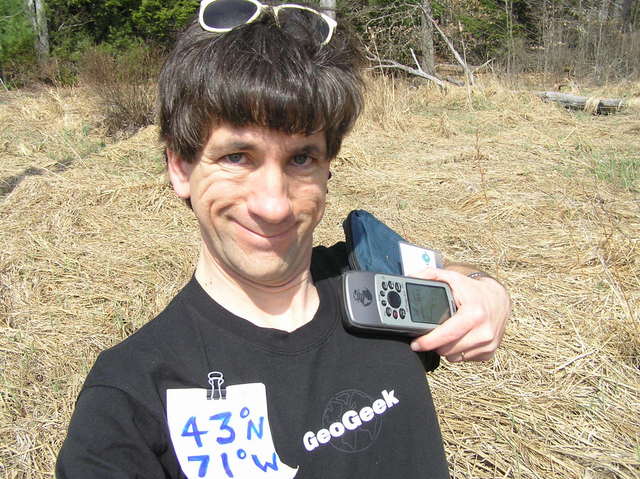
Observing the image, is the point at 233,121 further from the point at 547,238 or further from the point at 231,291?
the point at 547,238

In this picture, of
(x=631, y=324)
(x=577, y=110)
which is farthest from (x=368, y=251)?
(x=577, y=110)

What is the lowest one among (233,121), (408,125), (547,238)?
(408,125)

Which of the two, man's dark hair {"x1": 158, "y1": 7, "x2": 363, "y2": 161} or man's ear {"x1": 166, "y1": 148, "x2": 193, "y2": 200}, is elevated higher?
man's dark hair {"x1": 158, "y1": 7, "x2": 363, "y2": 161}

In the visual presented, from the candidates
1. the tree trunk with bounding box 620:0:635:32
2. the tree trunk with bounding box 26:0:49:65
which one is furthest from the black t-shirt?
the tree trunk with bounding box 620:0:635:32

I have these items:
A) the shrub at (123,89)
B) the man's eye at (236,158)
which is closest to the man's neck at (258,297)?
the man's eye at (236,158)

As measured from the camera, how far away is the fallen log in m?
7.95

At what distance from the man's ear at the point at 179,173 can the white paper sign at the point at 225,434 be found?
406 millimetres

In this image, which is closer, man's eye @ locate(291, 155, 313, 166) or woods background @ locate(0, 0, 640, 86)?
man's eye @ locate(291, 155, 313, 166)

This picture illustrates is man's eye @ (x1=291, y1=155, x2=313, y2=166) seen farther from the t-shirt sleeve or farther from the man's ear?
the t-shirt sleeve

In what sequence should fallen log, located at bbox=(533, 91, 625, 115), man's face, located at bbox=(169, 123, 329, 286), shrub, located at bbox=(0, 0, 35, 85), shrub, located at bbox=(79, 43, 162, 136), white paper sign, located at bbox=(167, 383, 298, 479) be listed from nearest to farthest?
white paper sign, located at bbox=(167, 383, 298, 479) < man's face, located at bbox=(169, 123, 329, 286) < shrub, located at bbox=(79, 43, 162, 136) < fallen log, located at bbox=(533, 91, 625, 115) < shrub, located at bbox=(0, 0, 35, 85)

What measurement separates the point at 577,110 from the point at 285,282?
26.9 feet

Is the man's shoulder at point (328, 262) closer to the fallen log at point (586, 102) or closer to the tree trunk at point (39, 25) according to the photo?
the fallen log at point (586, 102)

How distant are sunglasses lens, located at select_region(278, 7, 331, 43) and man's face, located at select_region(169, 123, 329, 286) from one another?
0.67ft

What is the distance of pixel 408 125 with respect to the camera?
7289 millimetres
